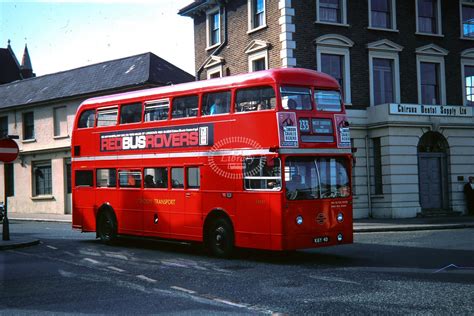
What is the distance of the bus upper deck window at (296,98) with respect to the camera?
11.9 metres

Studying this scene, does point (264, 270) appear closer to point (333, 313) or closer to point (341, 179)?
point (341, 179)

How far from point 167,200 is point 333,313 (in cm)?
759

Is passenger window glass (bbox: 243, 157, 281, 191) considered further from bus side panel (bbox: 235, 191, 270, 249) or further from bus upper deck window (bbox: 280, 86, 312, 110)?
bus upper deck window (bbox: 280, 86, 312, 110)

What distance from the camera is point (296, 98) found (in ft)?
39.6

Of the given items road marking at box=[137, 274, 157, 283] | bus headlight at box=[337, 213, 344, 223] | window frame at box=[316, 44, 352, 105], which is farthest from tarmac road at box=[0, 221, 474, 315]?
window frame at box=[316, 44, 352, 105]

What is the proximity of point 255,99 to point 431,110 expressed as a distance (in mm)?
14829

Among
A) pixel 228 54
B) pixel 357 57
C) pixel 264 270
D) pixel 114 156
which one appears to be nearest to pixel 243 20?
pixel 228 54

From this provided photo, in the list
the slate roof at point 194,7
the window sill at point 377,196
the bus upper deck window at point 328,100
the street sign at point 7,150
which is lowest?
the window sill at point 377,196

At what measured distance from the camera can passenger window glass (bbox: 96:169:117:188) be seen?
15.8 m

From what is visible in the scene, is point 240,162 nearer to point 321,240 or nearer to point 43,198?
point 321,240

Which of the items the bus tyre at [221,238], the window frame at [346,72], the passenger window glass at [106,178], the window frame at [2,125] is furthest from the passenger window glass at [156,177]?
the window frame at [2,125]

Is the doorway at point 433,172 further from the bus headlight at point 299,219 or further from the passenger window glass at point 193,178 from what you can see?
the bus headlight at point 299,219

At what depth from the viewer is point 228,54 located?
26766 millimetres

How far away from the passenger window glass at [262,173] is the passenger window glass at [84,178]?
6063 millimetres
